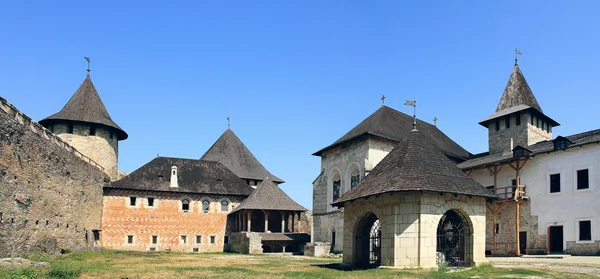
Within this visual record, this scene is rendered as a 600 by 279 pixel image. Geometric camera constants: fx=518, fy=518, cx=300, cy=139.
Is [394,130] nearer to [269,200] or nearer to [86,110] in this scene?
[269,200]

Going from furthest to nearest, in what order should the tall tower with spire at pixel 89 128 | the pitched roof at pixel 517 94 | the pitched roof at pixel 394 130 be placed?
the tall tower with spire at pixel 89 128
the pitched roof at pixel 517 94
the pitched roof at pixel 394 130

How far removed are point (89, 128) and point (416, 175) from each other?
27547 mm

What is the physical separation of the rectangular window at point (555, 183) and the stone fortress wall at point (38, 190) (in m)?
24.5

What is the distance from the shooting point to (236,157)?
44.8 metres

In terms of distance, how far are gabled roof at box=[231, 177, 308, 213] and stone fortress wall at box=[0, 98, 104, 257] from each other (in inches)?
408

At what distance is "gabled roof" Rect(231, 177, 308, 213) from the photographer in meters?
35.1

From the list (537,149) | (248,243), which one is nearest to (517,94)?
(537,149)

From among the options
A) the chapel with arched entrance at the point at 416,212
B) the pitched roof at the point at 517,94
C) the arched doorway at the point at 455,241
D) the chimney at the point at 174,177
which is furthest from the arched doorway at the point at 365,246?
the chimney at the point at 174,177

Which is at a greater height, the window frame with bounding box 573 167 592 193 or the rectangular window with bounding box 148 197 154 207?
the window frame with bounding box 573 167 592 193

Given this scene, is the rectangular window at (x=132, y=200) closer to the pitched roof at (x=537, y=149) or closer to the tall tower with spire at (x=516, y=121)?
the pitched roof at (x=537, y=149)

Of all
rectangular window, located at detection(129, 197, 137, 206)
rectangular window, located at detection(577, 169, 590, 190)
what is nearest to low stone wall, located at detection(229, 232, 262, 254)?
rectangular window, located at detection(129, 197, 137, 206)

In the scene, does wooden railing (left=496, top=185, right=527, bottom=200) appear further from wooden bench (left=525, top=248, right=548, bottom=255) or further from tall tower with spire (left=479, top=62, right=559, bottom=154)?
tall tower with spire (left=479, top=62, right=559, bottom=154)

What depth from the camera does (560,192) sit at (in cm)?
2614

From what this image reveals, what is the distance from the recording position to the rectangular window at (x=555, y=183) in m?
26.5
